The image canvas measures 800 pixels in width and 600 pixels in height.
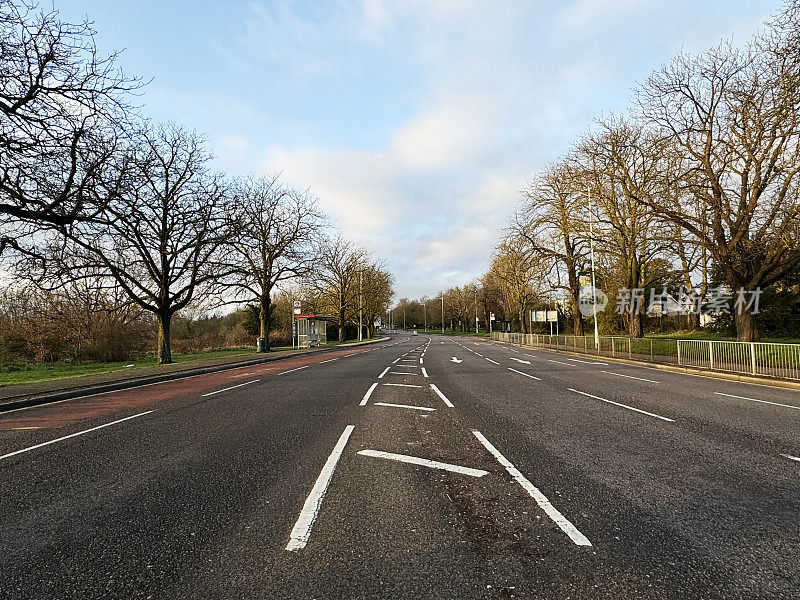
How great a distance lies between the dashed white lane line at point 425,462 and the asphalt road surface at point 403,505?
0.12ft

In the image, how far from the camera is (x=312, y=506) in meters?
4.06

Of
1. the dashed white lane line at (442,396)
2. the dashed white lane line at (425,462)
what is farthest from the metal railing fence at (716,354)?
the dashed white lane line at (425,462)

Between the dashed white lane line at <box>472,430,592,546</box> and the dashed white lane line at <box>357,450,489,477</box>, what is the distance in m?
0.36

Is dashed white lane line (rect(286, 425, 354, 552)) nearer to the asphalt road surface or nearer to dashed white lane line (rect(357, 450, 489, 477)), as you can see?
the asphalt road surface

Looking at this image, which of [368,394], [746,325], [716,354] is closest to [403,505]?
[368,394]

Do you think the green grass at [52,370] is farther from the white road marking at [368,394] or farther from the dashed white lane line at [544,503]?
the dashed white lane line at [544,503]

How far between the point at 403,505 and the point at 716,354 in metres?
17.9

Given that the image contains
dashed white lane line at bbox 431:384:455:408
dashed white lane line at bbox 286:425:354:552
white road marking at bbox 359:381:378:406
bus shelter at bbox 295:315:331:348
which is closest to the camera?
dashed white lane line at bbox 286:425:354:552

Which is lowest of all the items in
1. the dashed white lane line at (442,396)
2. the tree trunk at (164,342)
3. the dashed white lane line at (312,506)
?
the dashed white lane line at (442,396)

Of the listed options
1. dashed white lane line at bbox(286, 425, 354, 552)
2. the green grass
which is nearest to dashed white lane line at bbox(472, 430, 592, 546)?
dashed white lane line at bbox(286, 425, 354, 552)

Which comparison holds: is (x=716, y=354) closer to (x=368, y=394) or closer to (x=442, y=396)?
(x=442, y=396)

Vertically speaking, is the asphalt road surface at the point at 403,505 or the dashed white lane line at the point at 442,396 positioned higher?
the asphalt road surface at the point at 403,505

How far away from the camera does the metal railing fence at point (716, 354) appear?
14359mm

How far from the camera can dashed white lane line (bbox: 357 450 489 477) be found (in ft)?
16.5
